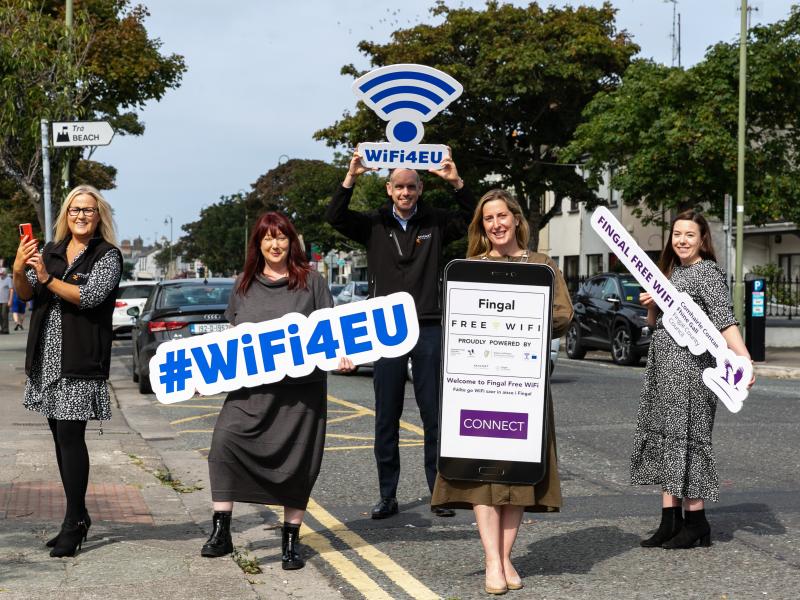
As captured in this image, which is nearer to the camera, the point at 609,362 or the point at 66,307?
the point at 66,307

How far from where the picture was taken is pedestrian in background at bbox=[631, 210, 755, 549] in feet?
20.1

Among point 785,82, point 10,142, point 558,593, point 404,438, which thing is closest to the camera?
point 558,593

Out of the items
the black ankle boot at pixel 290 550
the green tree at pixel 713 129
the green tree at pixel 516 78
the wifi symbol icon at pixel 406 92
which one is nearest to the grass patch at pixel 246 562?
the black ankle boot at pixel 290 550

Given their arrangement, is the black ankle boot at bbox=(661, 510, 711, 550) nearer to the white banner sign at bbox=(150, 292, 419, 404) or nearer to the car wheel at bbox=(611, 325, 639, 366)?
the white banner sign at bbox=(150, 292, 419, 404)

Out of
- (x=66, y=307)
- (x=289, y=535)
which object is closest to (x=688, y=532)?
(x=289, y=535)

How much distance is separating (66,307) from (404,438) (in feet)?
16.6

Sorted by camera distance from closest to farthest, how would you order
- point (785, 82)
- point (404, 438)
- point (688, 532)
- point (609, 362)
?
1. point (688, 532)
2. point (404, 438)
3. point (609, 362)
4. point (785, 82)

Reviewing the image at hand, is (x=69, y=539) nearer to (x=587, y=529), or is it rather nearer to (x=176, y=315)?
(x=587, y=529)

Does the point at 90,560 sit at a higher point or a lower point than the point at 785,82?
lower

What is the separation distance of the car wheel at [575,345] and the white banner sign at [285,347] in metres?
17.8

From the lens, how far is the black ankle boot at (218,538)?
5.83m

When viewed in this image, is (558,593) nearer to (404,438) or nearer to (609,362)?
(404,438)

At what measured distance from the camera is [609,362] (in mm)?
22797

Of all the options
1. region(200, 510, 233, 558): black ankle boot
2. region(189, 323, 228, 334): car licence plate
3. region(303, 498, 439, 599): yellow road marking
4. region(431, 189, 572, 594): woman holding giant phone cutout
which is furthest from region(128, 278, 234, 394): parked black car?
region(431, 189, 572, 594): woman holding giant phone cutout
